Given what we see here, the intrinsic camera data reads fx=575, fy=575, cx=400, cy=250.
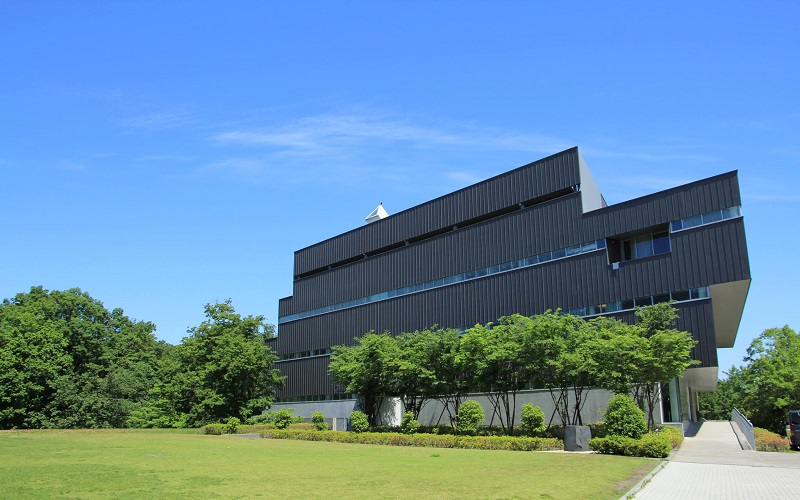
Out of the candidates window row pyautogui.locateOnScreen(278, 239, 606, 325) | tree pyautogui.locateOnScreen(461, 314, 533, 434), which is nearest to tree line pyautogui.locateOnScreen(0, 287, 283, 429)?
window row pyautogui.locateOnScreen(278, 239, 606, 325)

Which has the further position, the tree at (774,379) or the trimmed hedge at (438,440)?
the tree at (774,379)

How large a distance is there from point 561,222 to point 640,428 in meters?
18.1

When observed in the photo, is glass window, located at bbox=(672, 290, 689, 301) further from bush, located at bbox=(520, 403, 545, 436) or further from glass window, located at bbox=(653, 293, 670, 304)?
bush, located at bbox=(520, 403, 545, 436)

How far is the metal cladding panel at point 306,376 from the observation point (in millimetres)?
56000

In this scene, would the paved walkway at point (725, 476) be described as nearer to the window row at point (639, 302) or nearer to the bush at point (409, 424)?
the window row at point (639, 302)

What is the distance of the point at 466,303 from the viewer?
44062 millimetres

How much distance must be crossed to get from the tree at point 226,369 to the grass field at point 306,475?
28.4 metres

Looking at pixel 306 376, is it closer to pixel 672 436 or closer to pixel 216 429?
pixel 216 429

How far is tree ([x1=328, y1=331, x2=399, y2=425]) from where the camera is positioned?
39438 millimetres

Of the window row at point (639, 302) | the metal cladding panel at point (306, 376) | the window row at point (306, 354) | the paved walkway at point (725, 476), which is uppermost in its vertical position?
the window row at point (639, 302)

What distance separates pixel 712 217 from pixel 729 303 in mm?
7099

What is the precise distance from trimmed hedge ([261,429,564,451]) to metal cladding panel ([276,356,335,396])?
17.4 m

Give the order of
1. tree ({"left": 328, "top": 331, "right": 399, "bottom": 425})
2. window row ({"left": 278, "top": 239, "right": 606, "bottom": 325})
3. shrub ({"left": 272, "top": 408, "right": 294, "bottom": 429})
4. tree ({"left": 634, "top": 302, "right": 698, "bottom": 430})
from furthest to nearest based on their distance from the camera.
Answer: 1. shrub ({"left": 272, "top": 408, "right": 294, "bottom": 429})
2. tree ({"left": 328, "top": 331, "right": 399, "bottom": 425})
3. window row ({"left": 278, "top": 239, "right": 606, "bottom": 325})
4. tree ({"left": 634, "top": 302, "right": 698, "bottom": 430})

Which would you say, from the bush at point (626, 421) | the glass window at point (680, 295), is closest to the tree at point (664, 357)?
the glass window at point (680, 295)
